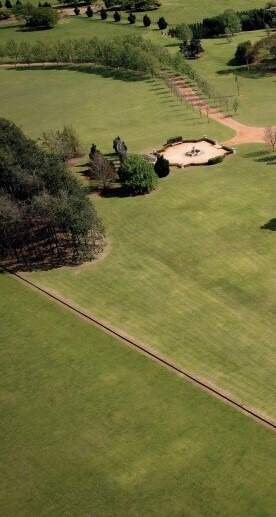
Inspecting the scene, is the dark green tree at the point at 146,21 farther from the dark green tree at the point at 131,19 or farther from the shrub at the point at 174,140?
the shrub at the point at 174,140

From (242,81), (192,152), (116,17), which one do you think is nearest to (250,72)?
(242,81)

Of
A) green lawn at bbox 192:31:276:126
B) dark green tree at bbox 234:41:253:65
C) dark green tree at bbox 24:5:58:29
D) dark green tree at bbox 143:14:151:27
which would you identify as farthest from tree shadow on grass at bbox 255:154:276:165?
dark green tree at bbox 24:5:58:29

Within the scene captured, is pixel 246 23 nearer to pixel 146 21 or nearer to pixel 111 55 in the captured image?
pixel 146 21

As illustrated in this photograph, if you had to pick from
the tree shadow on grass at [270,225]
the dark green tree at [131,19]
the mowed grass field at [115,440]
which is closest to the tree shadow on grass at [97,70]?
the dark green tree at [131,19]

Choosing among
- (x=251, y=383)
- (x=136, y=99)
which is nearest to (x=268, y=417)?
(x=251, y=383)

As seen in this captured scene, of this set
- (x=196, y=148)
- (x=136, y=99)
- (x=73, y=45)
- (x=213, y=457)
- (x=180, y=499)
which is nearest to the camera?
(x=180, y=499)

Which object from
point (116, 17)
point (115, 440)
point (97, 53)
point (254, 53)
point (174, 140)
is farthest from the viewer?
point (116, 17)

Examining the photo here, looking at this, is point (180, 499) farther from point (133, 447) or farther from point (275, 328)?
point (275, 328)
